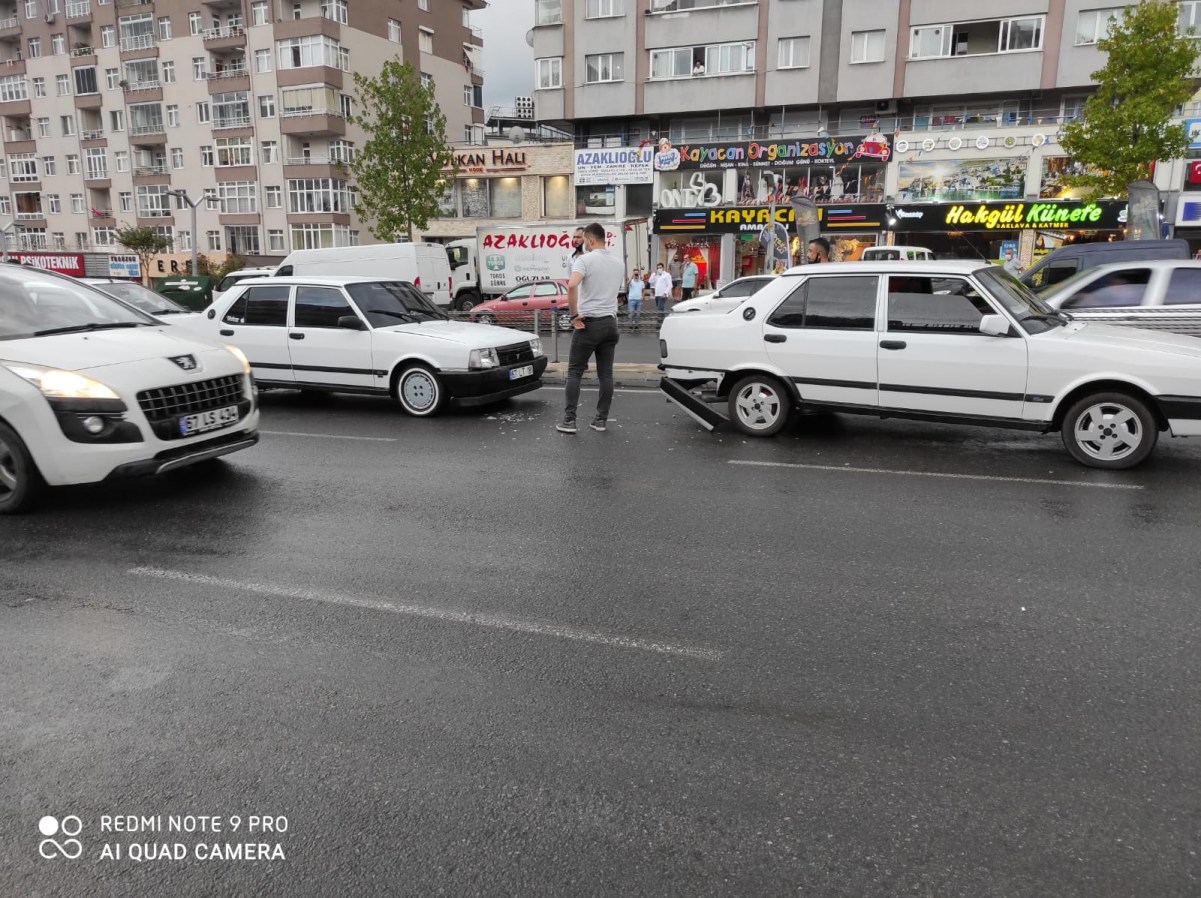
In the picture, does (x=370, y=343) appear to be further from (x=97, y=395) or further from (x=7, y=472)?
(x=7, y=472)

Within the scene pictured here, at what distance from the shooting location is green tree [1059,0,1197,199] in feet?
71.8

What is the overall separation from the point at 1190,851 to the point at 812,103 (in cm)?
3897

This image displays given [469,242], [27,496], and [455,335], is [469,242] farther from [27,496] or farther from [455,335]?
[27,496]

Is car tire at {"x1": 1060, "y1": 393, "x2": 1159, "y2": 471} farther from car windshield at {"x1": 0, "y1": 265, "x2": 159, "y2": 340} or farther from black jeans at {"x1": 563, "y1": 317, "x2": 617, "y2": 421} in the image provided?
car windshield at {"x1": 0, "y1": 265, "x2": 159, "y2": 340}

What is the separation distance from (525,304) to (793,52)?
21.3m

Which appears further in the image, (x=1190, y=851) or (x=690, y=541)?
(x=690, y=541)

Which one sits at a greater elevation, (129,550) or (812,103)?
(812,103)

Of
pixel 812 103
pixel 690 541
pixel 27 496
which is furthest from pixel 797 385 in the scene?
pixel 812 103

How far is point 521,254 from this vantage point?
97.0ft

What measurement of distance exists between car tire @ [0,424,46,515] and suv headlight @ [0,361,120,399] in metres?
0.38

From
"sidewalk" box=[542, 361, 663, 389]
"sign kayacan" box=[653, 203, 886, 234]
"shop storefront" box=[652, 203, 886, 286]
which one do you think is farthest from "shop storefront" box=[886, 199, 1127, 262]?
"sidewalk" box=[542, 361, 663, 389]

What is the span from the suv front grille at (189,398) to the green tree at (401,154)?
32.4m

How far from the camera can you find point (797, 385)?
315 inches

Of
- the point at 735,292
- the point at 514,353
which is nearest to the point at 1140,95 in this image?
the point at 735,292
